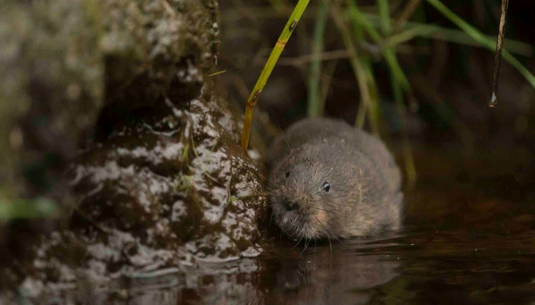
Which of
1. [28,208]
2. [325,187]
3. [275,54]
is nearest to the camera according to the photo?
[28,208]

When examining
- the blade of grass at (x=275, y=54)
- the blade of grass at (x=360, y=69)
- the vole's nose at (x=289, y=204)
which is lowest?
the vole's nose at (x=289, y=204)

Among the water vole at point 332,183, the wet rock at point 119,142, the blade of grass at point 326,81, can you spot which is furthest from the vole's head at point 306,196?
the blade of grass at point 326,81

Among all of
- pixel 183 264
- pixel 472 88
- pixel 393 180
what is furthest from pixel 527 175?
pixel 183 264

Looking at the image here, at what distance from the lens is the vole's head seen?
12.7 ft

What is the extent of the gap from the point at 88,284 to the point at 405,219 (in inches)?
92.5

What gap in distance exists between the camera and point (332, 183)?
13.7ft

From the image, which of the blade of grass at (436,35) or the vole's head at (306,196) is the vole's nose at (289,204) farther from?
the blade of grass at (436,35)

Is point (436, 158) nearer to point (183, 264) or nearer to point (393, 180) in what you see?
point (393, 180)

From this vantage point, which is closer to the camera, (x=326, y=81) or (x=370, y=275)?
(x=370, y=275)

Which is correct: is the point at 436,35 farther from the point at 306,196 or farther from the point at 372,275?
the point at 372,275

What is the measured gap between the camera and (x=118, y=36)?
2963 mm

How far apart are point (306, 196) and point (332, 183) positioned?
278mm

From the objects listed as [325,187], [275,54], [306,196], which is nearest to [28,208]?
[275,54]

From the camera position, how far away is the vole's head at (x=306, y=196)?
387cm
